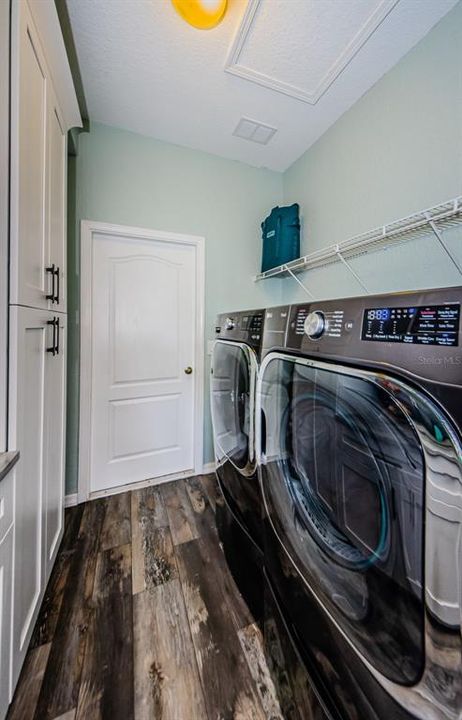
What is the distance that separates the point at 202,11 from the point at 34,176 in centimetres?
101

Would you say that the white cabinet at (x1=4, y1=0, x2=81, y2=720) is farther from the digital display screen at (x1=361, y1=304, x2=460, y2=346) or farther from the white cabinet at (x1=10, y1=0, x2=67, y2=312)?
the digital display screen at (x1=361, y1=304, x2=460, y2=346)

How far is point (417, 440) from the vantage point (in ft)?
1.61

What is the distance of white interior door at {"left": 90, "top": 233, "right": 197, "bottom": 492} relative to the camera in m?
2.03

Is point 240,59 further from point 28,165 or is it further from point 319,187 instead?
point 28,165

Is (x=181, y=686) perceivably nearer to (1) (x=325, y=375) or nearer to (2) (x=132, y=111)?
(1) (x=325, y=375)

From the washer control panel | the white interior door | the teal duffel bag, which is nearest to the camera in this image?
the washer control panel

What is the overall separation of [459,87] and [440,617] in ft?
6.35

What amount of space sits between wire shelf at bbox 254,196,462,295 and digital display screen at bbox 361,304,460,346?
30.9 inches

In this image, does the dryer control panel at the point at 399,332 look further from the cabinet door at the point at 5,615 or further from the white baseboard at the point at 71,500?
the white baseboard at the point at 71,500

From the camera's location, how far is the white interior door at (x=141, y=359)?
6.67 feet

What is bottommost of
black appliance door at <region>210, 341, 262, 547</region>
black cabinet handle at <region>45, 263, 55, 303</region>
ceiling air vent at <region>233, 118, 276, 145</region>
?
black appliance door at <region>210, 341, 262, 547</region>

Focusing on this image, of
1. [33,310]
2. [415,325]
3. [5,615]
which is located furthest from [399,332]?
[5,615]

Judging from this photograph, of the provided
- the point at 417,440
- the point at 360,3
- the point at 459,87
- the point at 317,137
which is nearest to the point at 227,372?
the point at 417,440

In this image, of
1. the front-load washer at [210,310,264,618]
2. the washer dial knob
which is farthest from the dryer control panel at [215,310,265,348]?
the washer dial knob
